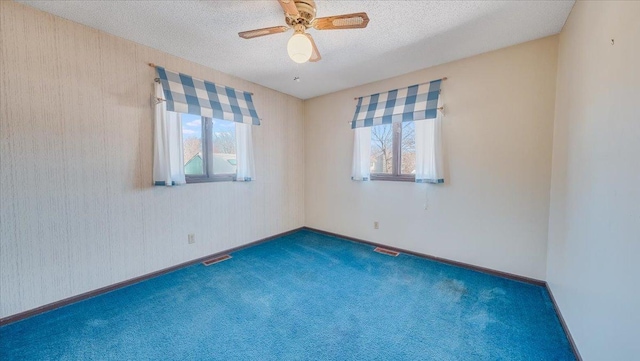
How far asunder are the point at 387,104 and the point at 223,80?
2317mm

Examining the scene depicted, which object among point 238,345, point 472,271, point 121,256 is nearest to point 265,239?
point 121,256

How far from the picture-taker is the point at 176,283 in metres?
2.55

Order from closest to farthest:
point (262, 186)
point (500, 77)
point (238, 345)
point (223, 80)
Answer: point (238, 345) → point (500, 77) → point (223, 80) → point (262, 186)

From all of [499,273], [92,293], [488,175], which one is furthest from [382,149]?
[92,293]

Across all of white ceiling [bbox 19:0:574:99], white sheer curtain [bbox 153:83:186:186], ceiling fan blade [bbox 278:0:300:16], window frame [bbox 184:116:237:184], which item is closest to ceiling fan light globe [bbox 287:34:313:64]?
ceiling fan blade [bbox 278:0:300:16]

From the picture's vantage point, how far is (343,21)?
5.48ft

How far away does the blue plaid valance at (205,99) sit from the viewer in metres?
2.71

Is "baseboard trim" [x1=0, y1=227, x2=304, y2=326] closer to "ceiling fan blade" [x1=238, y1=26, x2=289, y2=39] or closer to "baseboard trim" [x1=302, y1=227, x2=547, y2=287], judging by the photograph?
"baseboard trim" [x1=302, y1=227, x2=547, y2=287]

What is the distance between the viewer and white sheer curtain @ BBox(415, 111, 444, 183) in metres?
2.94

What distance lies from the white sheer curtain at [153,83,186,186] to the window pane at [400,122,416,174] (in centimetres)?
291

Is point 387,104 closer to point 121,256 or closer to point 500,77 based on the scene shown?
point 500,77

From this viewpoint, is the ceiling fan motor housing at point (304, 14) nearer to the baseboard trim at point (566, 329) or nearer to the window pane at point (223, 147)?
the window pane at point (223, 147)

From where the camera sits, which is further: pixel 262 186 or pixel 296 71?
pixel 262 186

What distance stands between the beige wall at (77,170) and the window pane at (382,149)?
249 centimetres
